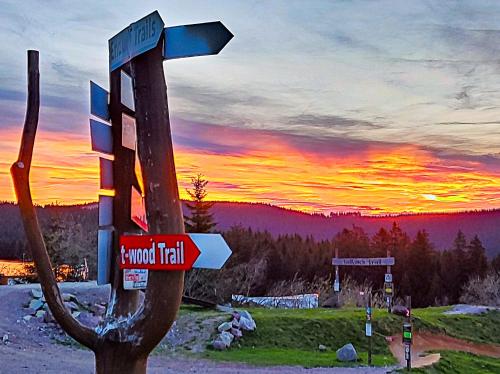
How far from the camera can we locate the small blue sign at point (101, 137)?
170 inches

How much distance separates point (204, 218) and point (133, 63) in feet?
120

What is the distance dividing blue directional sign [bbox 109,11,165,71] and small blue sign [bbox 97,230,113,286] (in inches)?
41.7

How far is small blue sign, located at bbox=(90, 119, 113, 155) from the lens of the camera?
4312 mm

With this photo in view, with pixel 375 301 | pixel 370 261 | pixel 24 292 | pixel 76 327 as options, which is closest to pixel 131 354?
pixel 76 327

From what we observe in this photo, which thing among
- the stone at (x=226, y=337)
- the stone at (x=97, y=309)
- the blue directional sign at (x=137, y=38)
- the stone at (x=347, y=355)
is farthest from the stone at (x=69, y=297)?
the blue directional sign at (x=137, y=38)

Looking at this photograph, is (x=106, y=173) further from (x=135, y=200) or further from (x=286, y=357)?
(x=286, y=357)

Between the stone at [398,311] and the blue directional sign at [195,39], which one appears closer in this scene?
the blue directional sign at [195,39]

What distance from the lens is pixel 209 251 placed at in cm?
358

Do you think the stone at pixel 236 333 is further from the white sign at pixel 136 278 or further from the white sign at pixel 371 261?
the white sign at pixel 136 278

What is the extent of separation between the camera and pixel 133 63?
3.97 m

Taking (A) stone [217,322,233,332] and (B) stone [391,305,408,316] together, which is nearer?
(A) stone [217,322,233,332]

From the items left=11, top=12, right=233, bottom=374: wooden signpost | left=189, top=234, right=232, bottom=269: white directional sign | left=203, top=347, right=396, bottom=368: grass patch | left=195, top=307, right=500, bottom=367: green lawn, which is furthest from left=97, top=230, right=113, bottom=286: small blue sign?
left=195, top=307, right=500, bottom=367: green lawn

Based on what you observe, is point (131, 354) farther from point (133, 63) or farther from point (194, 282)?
point (194, 282)

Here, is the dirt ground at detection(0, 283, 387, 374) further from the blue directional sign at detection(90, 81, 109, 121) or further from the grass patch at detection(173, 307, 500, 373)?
the blue directional sign at detection(90, 81, 109, 121)
